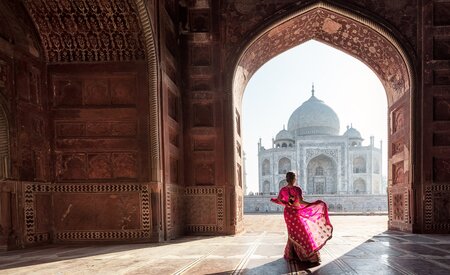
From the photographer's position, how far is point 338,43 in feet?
30.5

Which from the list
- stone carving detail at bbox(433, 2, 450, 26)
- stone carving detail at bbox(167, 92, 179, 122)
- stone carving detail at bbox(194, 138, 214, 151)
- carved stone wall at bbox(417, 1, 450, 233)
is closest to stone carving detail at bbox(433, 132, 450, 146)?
carved stone wall at bbox(417, 1, 450, 233)

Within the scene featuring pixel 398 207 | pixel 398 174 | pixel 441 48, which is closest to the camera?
pixel 441 48

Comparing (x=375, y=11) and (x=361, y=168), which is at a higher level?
(x=375, y=11)

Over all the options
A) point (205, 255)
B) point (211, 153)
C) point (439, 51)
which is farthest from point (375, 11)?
point (205, 255)

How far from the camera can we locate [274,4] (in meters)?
8.03

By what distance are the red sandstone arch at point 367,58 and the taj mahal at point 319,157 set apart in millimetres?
23819

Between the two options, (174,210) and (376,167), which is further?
(376,167)

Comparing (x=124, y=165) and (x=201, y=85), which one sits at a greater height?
(x=201, y=85)

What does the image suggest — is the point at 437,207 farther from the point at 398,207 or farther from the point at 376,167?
the point at 376,167

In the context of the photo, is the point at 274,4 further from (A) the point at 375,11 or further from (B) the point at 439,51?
(B) the point at 439,51

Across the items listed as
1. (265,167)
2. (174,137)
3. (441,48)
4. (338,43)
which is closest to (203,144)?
(174,137)

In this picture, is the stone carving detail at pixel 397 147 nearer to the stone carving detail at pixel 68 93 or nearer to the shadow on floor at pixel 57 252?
the shadow on floor at pixel 57 252

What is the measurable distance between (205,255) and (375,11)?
640 cm

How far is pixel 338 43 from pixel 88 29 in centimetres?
615
